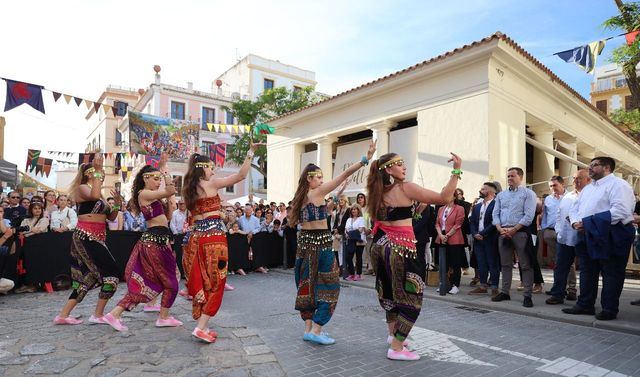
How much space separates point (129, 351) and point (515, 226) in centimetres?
548

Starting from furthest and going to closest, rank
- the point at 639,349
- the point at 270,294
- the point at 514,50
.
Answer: the point at 514,50 < the point at 270,294 < the point at 639,349

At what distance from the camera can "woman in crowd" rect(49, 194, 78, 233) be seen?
895 centimetres

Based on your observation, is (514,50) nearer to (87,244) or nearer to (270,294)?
(270,294)

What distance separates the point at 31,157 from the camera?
22.2m

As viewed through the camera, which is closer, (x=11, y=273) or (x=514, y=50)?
(x=11, y=273)

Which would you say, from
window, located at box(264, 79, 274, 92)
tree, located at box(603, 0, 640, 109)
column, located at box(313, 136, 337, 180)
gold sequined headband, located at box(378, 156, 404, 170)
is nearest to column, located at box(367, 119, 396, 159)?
column, located at box(313, 136, 337, 180)

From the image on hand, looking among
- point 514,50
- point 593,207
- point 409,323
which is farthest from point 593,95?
point 409,323

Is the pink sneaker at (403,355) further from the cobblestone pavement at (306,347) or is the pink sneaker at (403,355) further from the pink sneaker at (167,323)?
the pink sneaker at (167,323)

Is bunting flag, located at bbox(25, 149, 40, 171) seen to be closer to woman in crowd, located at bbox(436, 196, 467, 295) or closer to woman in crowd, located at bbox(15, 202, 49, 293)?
woman in crowd, located at bbox(15, 202, 49, 293)

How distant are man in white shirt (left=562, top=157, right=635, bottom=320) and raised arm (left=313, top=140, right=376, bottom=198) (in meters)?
3.29

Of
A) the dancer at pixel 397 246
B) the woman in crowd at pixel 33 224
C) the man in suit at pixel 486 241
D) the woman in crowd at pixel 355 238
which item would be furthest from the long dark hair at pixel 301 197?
the woman in crowd at pixel 33 224

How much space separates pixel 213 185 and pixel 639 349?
470 cm

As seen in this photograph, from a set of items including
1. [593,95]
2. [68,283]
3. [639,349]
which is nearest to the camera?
[639,349]

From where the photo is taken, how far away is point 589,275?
5.60 m
